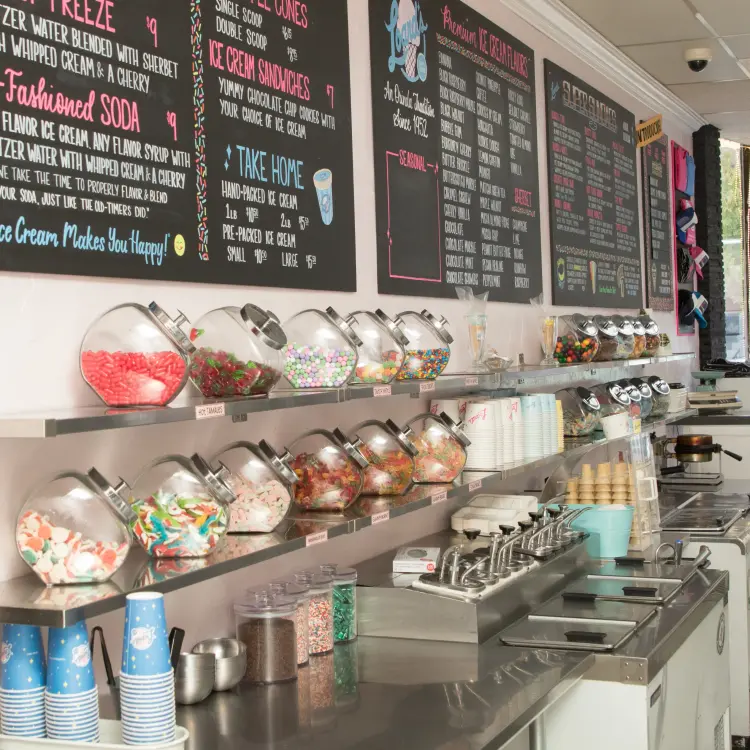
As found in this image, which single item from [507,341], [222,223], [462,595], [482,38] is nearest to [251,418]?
[222,223]

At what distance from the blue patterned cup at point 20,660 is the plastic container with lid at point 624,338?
133 inches

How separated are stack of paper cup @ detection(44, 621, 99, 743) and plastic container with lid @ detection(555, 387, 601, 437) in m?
3.00

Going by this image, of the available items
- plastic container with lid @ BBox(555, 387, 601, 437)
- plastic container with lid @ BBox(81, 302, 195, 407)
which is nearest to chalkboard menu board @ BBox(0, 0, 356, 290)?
plastic container with lid @ BBox(81, 302, 195, 407)

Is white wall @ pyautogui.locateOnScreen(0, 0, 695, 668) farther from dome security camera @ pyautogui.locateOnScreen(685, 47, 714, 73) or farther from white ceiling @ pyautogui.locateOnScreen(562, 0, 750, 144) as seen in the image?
dome security camera @ pyautogui.locateOnScreen(685, 47, 714, 73)

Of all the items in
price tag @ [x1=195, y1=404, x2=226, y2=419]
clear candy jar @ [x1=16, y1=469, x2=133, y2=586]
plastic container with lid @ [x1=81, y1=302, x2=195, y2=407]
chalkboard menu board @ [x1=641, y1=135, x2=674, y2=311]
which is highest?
chalkboard menu board @ [x1=641, y1=135, x2=674, y2=311]

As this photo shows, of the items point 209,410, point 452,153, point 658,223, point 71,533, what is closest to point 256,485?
point 209,410

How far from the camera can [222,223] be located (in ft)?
8.56

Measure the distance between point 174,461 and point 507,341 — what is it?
236cm

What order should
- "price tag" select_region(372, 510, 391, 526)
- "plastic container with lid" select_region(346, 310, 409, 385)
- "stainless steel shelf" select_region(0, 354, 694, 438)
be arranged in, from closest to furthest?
"stainless steel shelf" select_region(0, 354, 694, 438) < "price tag" select_region(372, 510, 391, 526) < "plastic container with lid" select_region(346, 310, 409, 385)

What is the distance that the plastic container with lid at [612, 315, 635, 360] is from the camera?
484cm

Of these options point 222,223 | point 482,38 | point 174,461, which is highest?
point 482,38

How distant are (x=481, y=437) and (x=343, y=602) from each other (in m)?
0.84

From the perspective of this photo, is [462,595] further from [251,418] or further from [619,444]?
[619,444]

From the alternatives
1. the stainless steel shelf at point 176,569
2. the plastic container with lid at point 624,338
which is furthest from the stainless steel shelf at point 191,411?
the plastic container with lid at point 624,338
